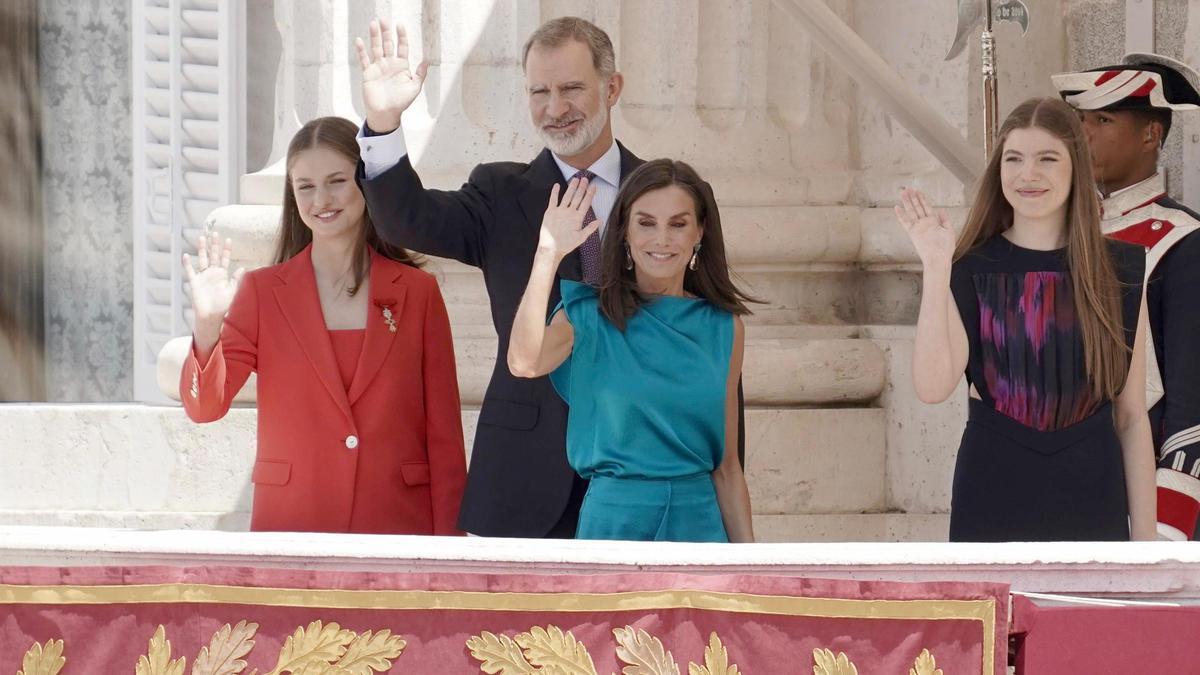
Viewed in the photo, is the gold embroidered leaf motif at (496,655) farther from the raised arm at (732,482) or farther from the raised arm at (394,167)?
the raised arm at (394,167)

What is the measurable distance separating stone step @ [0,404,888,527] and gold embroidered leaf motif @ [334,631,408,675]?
6.83 ft

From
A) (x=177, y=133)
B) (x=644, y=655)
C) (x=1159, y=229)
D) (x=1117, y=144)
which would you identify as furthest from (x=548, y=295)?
(x=177, y=133)

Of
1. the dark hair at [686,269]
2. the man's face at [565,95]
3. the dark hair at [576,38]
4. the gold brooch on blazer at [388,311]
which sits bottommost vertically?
the gold brooch on blazer at [388,311]

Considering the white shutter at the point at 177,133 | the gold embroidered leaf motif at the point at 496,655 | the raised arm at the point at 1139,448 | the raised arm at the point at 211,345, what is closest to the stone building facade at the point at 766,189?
the white shutter at the point at 177,133

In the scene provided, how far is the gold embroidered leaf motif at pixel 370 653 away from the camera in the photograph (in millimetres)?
2402

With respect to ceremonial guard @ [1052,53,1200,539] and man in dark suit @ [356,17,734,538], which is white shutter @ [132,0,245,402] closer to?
man in dark suit @ [356,17,734,538]

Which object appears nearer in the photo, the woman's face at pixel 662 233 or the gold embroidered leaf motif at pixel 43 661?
the gold embroidered leaf motif at pixel 43 661

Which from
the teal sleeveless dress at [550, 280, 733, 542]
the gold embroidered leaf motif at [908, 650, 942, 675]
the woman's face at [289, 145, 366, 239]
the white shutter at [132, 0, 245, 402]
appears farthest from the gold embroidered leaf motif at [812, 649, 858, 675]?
the white shutter at [132, 0, 245, 402]

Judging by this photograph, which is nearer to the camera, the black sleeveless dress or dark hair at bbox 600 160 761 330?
the black sleeveless dress

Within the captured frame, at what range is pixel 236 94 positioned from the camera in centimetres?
595

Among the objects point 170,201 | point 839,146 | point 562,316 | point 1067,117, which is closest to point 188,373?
point 562,316

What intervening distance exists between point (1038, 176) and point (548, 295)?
35.0 inches

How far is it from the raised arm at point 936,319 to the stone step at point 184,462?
1.52 metres

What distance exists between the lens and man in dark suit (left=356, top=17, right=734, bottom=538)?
10.5 feet
